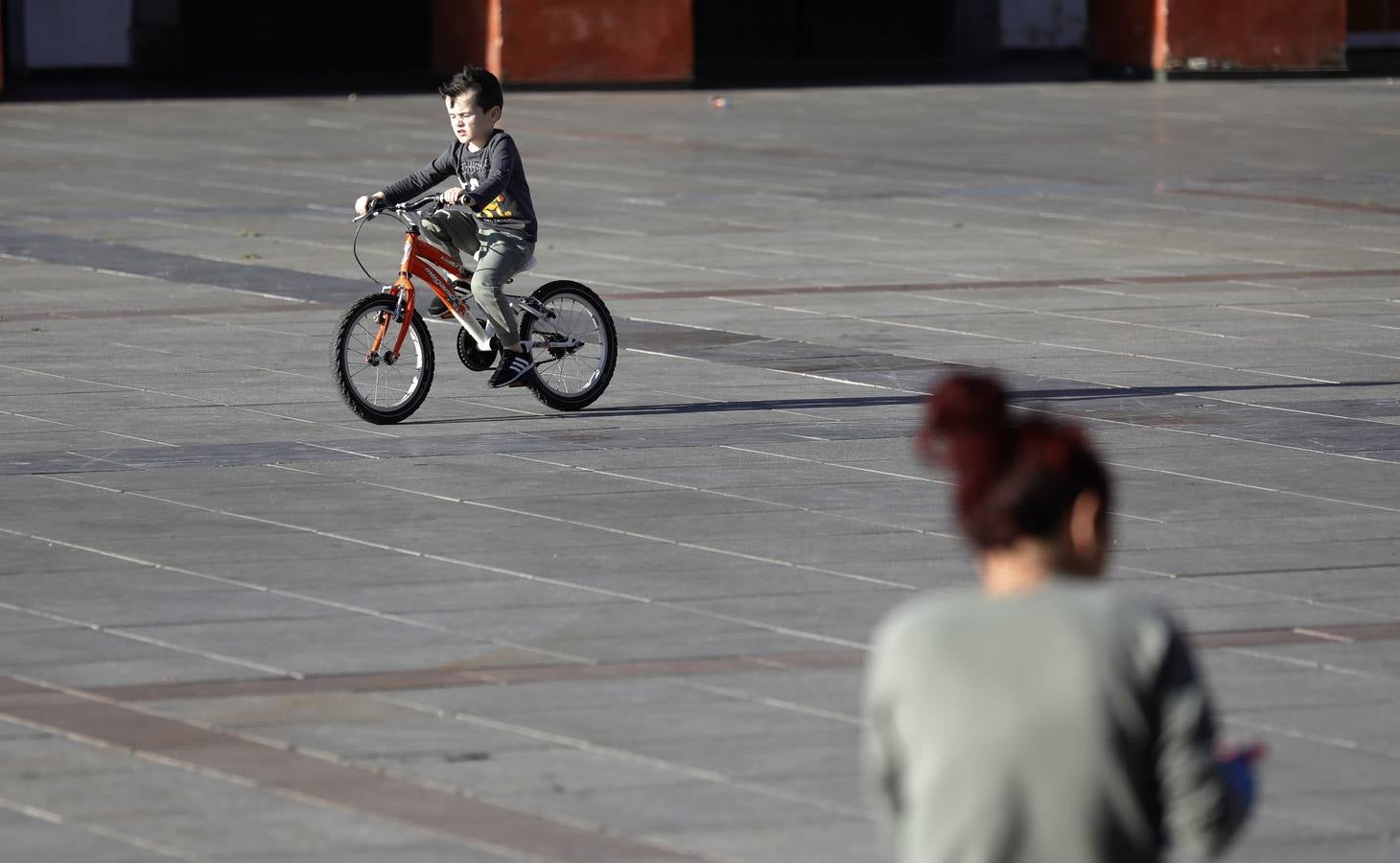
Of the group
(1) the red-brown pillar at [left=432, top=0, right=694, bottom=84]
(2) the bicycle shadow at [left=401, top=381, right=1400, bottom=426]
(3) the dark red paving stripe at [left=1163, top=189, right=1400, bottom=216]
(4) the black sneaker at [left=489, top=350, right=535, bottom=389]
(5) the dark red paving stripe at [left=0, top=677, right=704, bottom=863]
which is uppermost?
(1) the red-brown pillar at [left=432, top=0, right=694, bottom=84]

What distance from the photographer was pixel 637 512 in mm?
8766

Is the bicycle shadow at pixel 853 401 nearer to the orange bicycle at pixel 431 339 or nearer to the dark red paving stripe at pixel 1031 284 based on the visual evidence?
the orange bicycle at pixel 431 339

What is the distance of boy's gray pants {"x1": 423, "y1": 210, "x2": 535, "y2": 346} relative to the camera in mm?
10609

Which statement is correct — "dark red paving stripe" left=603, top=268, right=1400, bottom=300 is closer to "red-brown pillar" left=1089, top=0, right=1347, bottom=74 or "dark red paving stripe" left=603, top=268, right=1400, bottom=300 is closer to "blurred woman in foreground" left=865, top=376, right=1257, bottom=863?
"blurred woman in foreground" left=865, top=376, right=1257, bottom=863

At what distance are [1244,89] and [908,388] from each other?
851 inches

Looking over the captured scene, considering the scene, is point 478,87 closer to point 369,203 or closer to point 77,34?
point 369,203

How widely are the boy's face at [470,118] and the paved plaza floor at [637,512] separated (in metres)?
1.28

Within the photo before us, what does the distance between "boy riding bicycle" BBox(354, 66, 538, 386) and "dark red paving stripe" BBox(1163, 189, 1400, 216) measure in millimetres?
10617

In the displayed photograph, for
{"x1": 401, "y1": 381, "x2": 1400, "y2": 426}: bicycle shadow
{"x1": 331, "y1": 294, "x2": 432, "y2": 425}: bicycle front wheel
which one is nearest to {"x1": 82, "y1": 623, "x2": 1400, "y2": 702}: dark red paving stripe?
{"x1": 401, "y1": 381, "x2": 1400, "y2": 426}: bicycle shadow

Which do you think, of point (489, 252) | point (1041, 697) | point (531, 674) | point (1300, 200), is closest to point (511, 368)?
point (489, 252)

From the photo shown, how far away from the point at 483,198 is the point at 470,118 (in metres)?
0.40

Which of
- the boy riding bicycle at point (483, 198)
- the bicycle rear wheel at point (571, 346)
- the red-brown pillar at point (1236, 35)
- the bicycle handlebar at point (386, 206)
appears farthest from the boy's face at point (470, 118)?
the red-brown pillar at point (1236, 35)

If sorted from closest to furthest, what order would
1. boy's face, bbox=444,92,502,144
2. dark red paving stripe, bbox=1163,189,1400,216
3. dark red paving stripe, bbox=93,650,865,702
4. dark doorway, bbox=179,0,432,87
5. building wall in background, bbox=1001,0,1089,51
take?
dark red paving stripe, bbox=93,650,865,702 < boy's face, bbox=444,92,502,144 < dark red paving stripe, bbox=1163,189,1400,216 < dark doorway, bbox=179,0,432,87 < building wall in background, bbox=1001,0,1089,51

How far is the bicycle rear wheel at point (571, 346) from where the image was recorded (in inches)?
432
